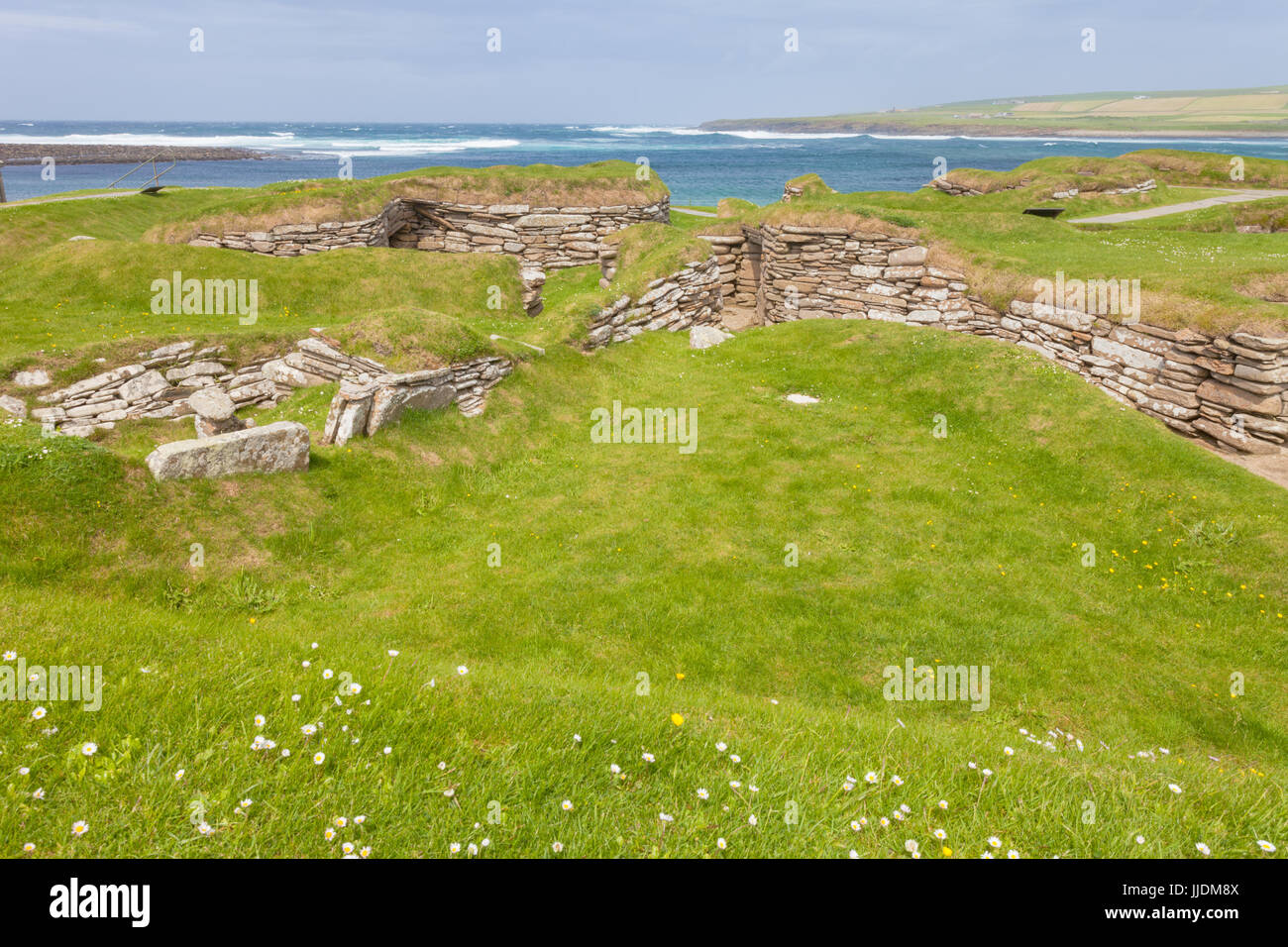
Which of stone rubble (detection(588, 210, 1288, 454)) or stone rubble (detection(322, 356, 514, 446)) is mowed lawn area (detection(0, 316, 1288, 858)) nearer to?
stone rubble (detection(322, 356, 514, 446))

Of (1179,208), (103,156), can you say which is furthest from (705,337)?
(103,156)

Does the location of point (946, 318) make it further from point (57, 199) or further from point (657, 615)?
point (57, 199)

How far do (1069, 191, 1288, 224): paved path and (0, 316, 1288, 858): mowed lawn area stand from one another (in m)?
21.2

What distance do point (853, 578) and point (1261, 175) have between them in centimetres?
5297

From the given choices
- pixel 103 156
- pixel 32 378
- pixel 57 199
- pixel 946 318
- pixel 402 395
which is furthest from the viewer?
pixel 103 156

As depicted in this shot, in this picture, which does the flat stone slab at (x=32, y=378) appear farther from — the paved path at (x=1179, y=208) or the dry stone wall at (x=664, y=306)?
the paved path at (x=1179, y=208)

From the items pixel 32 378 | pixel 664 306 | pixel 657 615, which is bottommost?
pixel 657 615

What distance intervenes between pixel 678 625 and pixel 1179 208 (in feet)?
144

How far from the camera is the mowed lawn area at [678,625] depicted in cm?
473

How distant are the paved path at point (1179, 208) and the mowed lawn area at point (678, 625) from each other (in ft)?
69.6

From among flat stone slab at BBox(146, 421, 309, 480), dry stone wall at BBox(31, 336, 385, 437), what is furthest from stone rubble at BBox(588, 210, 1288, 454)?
flat stone slab at BBox(146, 421, 309, 480)

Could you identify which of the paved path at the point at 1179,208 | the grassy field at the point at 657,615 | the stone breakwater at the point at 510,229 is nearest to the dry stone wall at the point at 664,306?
the grassy field at the point at 657,615

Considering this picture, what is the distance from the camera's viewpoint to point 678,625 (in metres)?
11.3

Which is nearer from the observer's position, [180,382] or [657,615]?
[657,615]
